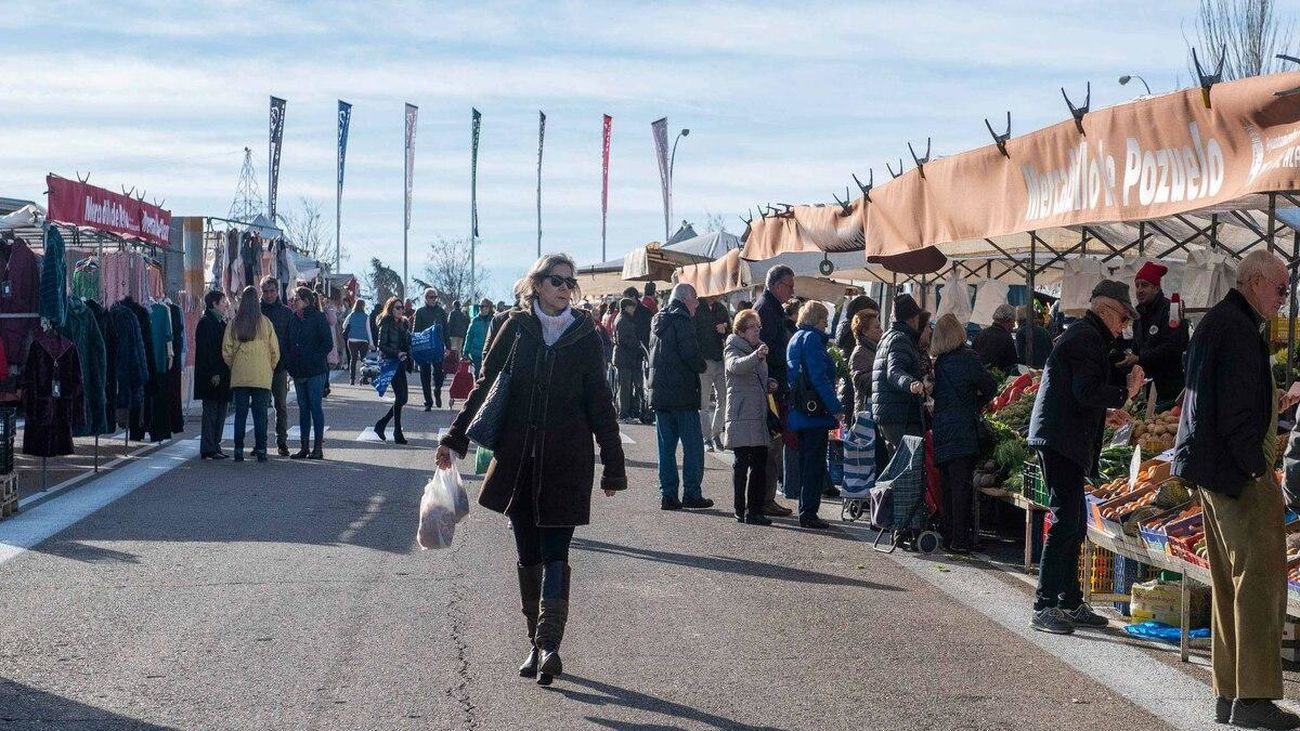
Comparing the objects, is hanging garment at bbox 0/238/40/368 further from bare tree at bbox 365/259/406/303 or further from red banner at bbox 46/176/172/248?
bare tree at bbox 365/259/406/303

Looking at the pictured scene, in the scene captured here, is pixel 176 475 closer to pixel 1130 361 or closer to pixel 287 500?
pixel 287 500

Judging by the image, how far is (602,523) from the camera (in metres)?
12.4

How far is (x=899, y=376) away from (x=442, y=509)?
16.0ft

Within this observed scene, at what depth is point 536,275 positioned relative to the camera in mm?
7062

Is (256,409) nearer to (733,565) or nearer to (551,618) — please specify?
(733,565)

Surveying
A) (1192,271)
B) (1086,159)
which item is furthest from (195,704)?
(1192,271)

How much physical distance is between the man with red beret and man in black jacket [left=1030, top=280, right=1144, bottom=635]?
305 cm

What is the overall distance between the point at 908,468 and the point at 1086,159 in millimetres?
3188

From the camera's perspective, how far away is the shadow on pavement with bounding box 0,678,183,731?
6.05m

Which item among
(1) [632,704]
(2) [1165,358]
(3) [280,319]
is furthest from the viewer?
(3) [280,319]

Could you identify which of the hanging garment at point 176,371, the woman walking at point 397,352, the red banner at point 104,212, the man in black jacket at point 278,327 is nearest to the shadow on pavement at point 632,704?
the red banner at point 104,212

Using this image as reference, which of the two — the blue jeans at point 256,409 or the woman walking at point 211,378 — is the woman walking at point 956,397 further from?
the woman walking at point 211,378

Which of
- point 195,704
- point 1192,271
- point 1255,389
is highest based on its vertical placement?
point 1192,271

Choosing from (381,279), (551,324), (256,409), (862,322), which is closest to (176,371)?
(256,409)
